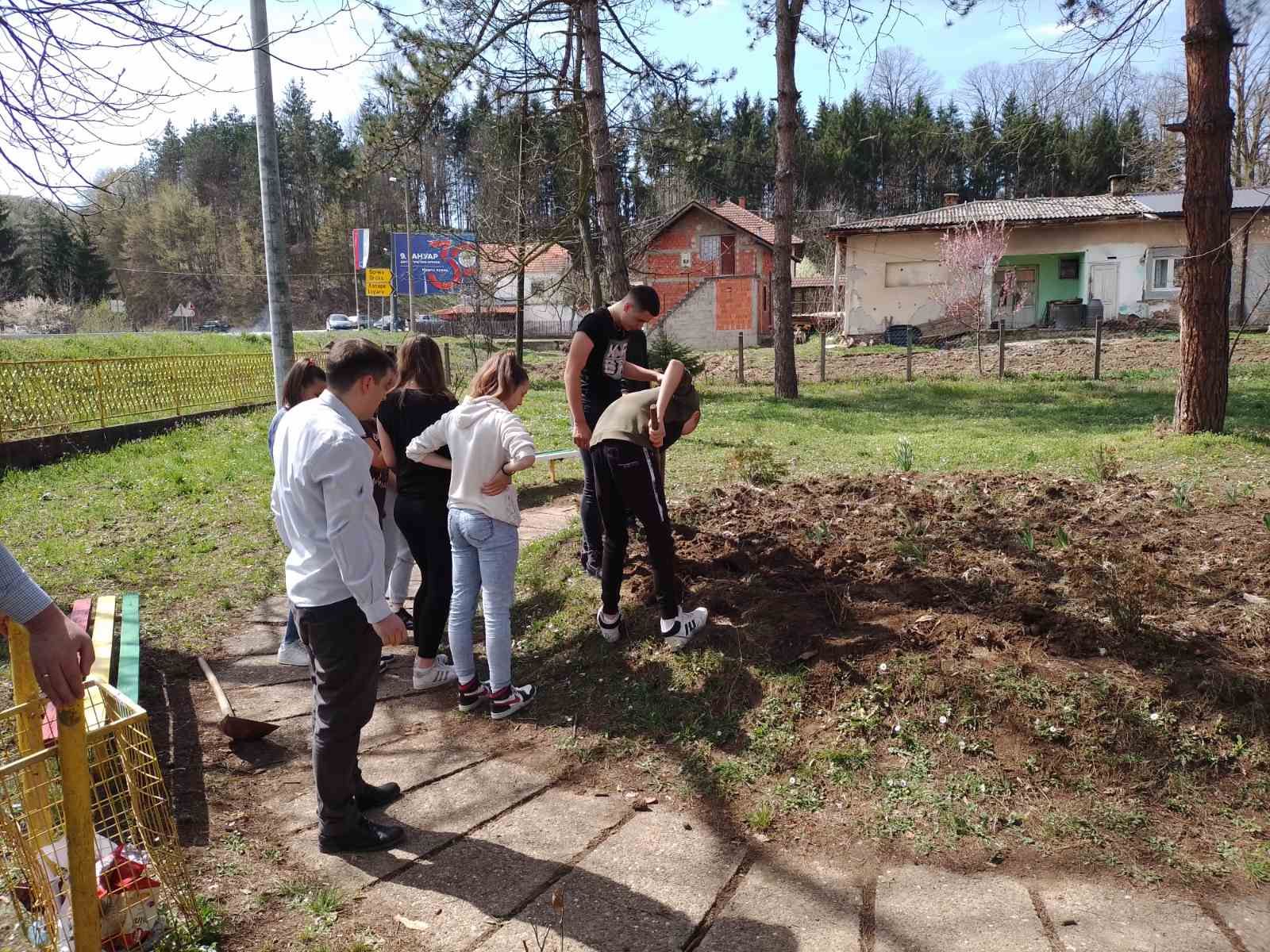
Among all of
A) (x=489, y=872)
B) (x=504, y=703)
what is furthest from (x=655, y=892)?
(x=504, y=703)

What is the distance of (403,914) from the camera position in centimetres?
282

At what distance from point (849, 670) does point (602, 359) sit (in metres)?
2.34

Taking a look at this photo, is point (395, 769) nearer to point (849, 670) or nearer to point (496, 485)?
point (496, 485)

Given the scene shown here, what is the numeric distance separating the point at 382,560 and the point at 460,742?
145cm

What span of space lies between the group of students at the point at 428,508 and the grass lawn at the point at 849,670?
1.46ft

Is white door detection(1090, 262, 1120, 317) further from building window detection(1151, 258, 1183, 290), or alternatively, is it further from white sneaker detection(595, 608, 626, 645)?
white sneaker detection(595, 608, 626, 645)

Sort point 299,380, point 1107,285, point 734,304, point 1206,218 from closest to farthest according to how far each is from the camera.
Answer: point 299,380
point 1206,218
point 1107,285
point 734,304

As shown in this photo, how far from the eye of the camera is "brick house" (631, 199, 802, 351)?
136ft

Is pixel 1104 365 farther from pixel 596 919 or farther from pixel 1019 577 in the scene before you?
pixel 596 919

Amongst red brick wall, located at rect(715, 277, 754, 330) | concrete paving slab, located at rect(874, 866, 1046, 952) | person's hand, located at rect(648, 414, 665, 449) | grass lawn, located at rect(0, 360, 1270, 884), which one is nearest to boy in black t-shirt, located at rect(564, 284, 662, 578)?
person's hand, located at rect(648, 414, 665, 449)

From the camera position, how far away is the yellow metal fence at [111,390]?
12688 millimetres

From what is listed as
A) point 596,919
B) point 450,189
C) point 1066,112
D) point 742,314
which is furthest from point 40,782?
point 742,314

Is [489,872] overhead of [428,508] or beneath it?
beneath

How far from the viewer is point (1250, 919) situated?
8.63 ft
